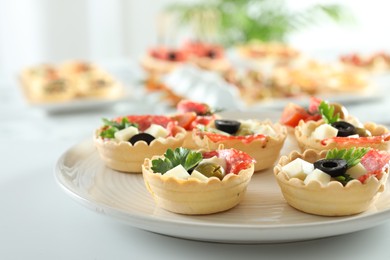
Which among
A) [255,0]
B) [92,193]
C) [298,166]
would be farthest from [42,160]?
[255,0]

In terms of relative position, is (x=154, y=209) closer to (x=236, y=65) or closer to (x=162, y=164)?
(x=162, y=164)

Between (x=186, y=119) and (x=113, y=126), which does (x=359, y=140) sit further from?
(x=113, y=126)

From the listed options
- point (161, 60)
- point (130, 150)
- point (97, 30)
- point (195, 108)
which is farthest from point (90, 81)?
point (97, 30)

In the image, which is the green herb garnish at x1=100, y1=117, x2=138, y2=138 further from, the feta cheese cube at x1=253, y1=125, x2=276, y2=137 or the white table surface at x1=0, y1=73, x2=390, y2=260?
the feta cheese cube at x1=253, y1=125, x2=276, y2=137

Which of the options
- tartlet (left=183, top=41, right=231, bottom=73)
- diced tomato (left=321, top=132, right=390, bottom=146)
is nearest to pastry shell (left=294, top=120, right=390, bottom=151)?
diced tomato (left=321, top=132, right=390, bottom=146)

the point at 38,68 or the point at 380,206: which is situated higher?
the point at 380,206

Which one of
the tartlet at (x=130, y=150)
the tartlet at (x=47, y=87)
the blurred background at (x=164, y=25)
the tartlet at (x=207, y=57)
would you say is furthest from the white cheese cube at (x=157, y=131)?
the blurred background at (x=164, y=25)

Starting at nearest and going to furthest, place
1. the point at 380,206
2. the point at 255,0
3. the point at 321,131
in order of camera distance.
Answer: the point at 380,206 < the point at 321,131 < the point at 255,0
